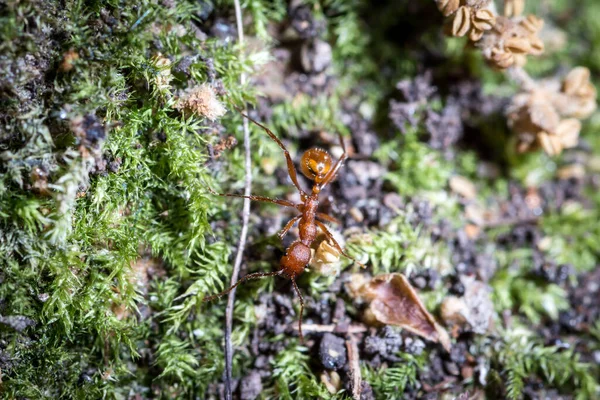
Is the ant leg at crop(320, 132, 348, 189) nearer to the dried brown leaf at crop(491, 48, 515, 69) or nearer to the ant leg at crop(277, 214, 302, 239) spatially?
the ant leg at crop(277, 214, 302, 239)

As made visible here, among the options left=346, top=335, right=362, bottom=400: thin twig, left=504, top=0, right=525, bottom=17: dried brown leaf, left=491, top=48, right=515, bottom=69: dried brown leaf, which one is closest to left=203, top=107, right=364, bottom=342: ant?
left=346, top=335, right=362, bottom=400: thin twig

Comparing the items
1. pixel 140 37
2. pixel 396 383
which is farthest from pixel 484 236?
pixel 140 37

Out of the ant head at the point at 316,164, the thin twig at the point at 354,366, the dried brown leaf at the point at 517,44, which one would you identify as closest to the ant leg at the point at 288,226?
the ant head at the point at 316,164

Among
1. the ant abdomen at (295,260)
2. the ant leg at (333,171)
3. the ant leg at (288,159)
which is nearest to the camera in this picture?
the ant abdomen at (295,260)

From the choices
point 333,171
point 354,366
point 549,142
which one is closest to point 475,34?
point 549,142

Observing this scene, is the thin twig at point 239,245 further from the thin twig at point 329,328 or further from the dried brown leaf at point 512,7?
the dried brown leaf at point 512,7

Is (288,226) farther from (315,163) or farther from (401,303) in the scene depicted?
(401,303)
